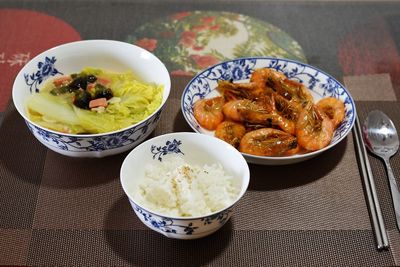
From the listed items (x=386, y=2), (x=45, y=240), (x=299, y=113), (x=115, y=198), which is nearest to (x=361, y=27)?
(x=386, y=2)

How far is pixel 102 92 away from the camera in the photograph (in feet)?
4.57

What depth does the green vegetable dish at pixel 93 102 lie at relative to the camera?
4.27ft

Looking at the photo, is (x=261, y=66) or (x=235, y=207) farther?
(x=261, y=66)

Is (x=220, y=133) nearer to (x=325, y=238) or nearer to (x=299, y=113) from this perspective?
(x=299, y=113)

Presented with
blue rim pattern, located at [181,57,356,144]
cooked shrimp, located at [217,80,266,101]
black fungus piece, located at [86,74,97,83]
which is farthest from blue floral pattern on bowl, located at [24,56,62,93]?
cooked shrimp, located at [217,80,266,101]

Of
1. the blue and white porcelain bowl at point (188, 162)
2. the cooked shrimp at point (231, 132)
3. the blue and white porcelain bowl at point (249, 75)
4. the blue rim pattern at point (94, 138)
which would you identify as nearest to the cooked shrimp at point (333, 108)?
the blue and white porcelain bowl at point (249, 75)

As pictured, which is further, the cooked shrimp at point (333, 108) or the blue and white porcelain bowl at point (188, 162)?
the cooked shrimp at point (333, 108)

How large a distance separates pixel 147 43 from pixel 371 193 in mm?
1015

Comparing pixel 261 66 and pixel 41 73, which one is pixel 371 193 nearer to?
pixel 261 66

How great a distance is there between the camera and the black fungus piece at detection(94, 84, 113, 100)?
139 cm

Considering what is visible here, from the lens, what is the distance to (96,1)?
81.5 inches

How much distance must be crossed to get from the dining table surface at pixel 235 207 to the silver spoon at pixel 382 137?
0.08ft

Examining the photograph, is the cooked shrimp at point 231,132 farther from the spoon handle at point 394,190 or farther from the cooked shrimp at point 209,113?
the spoon handle at point 394,190

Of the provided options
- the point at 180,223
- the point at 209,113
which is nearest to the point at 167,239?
the point at 180,223
